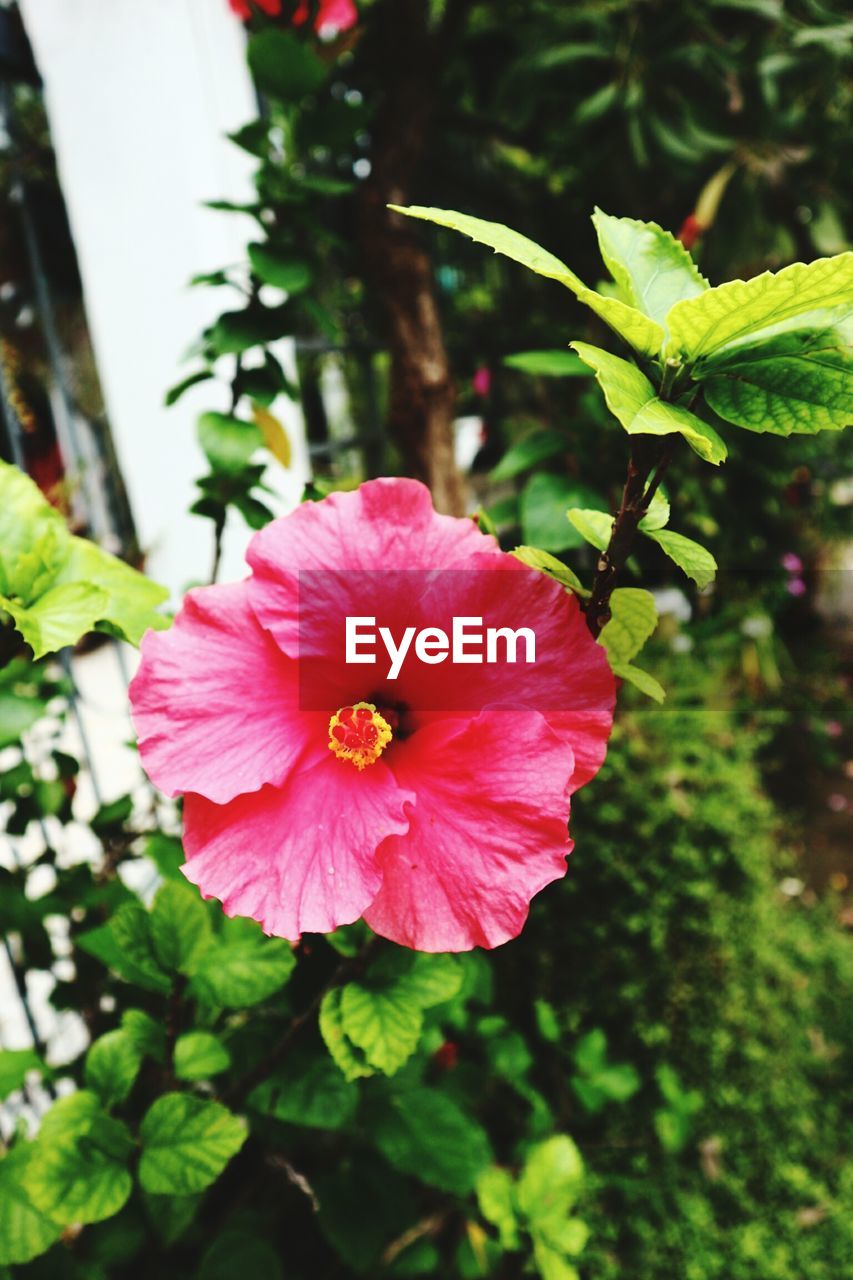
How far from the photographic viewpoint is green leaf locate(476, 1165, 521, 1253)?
970 millimetres

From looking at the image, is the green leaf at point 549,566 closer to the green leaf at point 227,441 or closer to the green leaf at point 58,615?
the green leaf at point 58,615

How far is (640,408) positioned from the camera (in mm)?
459

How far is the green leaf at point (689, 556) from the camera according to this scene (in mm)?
512

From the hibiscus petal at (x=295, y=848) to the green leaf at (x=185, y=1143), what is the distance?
0.29 metres

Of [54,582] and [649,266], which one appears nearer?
[649,266]

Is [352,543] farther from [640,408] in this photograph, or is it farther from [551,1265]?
[551,1265]

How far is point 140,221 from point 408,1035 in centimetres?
161

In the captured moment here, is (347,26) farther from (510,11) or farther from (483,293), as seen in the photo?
(483,293)

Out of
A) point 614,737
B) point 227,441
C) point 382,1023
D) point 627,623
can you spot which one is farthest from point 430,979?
point 614,737

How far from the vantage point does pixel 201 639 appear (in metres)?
0.55

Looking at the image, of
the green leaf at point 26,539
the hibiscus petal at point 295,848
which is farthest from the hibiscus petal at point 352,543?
the green leaf at point 26,539

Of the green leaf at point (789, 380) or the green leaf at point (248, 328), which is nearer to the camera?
the green leaf at point (789, 380)

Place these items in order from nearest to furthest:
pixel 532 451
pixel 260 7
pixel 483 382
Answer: pixel 260 7 → pixel 532 451 → pixel 483 382

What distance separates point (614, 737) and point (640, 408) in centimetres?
140
